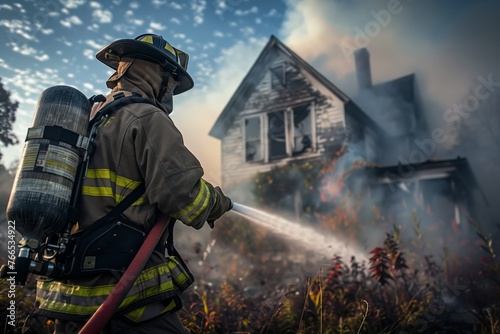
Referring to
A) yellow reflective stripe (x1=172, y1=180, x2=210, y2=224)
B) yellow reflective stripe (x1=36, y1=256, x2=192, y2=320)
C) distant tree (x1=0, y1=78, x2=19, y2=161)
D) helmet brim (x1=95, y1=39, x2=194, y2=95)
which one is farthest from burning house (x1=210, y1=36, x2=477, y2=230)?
yellow reflective stripe (x1=36, y1=256, x2=192, y2=320)

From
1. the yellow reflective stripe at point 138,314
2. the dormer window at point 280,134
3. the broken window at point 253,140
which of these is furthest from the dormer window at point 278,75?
the yellow reflective stripe at point 138,314

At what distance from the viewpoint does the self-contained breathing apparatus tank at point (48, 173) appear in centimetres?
156

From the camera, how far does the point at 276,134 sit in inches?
541

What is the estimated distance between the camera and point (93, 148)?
5.89 ft

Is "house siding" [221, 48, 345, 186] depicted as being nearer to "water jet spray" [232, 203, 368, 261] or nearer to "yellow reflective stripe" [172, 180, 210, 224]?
"water jet spray" [232, 203, 368, 261]

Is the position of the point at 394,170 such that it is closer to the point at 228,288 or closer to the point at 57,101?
the point at 228,288

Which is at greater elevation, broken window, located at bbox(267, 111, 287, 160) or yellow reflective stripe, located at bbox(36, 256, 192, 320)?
broken window, located at bbox(267, 111, 287, 160)

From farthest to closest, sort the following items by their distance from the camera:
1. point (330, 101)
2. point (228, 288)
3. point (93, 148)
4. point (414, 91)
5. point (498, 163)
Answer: point (414, 91) → point (498, 163) → point (330, 101) → point (228, 288) → point (93, 148)

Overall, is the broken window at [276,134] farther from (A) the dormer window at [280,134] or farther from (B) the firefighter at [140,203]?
(B) the firefighter at [140,203]

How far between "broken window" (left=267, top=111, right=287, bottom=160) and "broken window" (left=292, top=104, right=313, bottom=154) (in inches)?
19.2

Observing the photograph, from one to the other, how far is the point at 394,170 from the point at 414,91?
9987 mm

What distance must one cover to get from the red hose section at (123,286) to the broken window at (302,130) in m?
11.4

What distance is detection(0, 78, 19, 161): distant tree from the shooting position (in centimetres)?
1098

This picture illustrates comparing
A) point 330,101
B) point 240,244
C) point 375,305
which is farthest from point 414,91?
point 375,305
